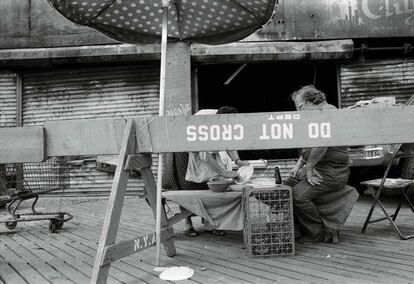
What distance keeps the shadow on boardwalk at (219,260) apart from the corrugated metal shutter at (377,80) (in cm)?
447

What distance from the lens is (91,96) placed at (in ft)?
31.4

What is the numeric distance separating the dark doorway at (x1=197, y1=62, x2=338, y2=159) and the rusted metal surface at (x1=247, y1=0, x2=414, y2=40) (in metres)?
0.90

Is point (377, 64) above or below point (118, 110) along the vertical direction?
above

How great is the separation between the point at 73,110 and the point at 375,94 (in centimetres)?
711

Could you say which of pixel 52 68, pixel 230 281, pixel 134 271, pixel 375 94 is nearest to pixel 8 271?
pixel 134 271

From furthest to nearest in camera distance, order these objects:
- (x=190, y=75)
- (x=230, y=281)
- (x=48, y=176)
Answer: (x=190, y=75), (x=48, y=176), (x=230, y=281)

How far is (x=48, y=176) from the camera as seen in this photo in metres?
5.53

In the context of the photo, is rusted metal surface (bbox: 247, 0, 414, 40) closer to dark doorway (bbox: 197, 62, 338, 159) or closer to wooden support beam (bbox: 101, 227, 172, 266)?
dark doorway (bbox: 197, 62, 338, 159)

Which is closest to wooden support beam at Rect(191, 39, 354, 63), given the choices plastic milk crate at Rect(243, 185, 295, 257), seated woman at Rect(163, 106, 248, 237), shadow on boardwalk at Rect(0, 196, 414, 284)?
seated woman at Rect(163, 106, 248, 237)

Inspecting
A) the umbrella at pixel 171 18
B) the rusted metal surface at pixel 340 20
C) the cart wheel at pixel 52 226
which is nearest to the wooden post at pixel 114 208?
the umbrella at pixel 171 18

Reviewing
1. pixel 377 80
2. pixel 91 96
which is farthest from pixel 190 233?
pixel 377 80

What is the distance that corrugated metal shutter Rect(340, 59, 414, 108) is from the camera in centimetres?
909

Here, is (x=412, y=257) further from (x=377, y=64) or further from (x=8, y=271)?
(x=377, y=64)

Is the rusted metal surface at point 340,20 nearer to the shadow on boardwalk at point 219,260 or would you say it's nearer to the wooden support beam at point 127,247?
the shadow on boardwalk at point 219,260
